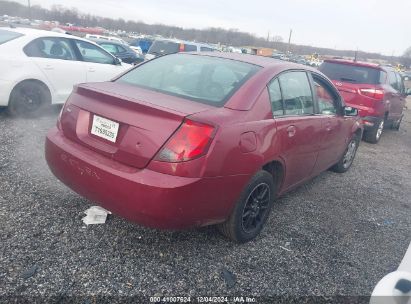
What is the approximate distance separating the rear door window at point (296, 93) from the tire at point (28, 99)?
4.54m

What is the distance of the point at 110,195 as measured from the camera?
8.20 ft

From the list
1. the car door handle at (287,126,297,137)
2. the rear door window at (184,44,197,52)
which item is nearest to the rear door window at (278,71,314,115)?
the car door handle at (287,126,297,137)

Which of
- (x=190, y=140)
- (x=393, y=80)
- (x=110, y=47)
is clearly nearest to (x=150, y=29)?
(x=110, y=47)

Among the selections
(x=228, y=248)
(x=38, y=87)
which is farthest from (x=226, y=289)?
(x=38, y=87)

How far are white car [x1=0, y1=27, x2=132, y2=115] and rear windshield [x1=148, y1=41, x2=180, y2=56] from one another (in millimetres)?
6638

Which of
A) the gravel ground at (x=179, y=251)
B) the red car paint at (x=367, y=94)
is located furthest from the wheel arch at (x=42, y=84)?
the red car paint at (x=367, y=94)

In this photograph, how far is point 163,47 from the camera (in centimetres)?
1375

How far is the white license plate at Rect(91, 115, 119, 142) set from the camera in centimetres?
255

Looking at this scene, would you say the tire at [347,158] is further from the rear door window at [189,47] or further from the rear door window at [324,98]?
the rear door window at [189,47]

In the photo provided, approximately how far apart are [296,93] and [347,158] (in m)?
2.52

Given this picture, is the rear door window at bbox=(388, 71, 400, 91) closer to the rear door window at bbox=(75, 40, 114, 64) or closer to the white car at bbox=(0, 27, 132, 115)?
the rear door window at bbox=(75, 40, 114, 64)

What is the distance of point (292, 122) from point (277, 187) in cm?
64

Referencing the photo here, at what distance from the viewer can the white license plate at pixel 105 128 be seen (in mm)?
2555

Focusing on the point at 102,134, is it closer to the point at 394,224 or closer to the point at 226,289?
the point at 226,289
